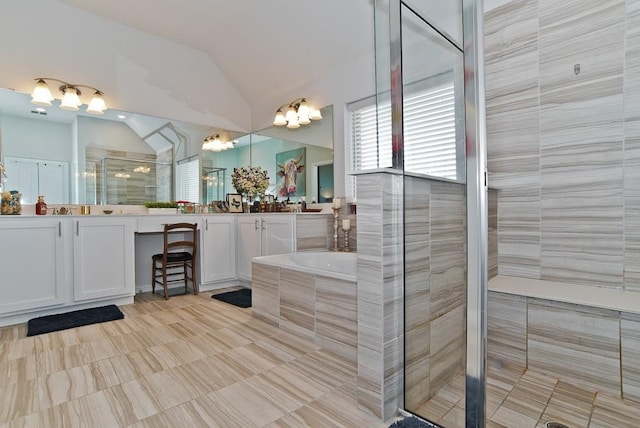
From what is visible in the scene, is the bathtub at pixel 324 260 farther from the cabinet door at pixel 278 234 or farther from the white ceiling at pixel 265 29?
the white ceiling at pixel 265 29

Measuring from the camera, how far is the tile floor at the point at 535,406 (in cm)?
128

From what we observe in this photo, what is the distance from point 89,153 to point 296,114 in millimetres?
2331

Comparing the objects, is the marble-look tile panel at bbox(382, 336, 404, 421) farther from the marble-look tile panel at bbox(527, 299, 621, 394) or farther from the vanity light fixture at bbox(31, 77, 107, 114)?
the vanity light fixture at bbox(31, 77, 107, 114)

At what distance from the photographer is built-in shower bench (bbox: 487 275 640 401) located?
1.60 meters

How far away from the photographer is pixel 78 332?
8.12 ft

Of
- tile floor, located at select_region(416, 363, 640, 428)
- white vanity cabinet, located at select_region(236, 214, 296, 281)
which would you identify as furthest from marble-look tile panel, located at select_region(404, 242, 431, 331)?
white vanity cabinet, located at select_region(236, 214, 296, 281)

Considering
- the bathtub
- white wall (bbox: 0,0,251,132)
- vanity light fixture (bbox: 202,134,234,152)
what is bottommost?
the bathtub

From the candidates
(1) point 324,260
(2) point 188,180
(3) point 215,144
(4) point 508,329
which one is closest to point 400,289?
(4) point 508,329

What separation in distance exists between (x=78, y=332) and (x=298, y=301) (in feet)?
5.74

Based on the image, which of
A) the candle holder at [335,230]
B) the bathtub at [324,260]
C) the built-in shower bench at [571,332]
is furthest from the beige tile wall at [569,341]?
the candle holder at [335,230]

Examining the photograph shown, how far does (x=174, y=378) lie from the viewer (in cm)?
176

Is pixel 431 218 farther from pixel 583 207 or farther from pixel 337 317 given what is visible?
pixel 583 207

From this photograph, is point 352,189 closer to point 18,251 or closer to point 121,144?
point 121,144

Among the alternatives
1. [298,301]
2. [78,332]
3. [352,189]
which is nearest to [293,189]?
[352,189]
